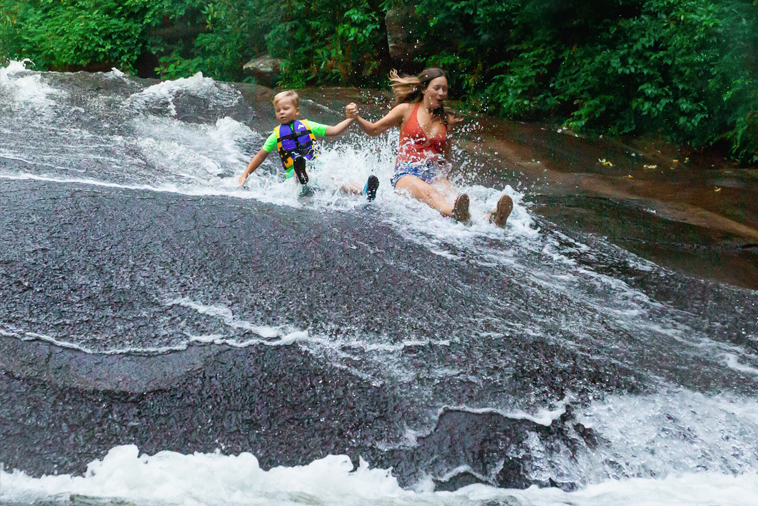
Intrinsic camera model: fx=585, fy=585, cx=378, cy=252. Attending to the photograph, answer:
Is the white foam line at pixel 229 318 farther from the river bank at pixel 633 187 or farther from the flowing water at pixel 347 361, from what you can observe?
the river bank at pixel 633 187

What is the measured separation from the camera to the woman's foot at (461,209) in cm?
409

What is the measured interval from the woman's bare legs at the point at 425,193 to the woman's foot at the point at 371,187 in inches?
9.2

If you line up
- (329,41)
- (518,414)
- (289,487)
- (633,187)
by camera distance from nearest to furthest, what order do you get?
(289,487) < (518,414) < (633,187) < (329,41)

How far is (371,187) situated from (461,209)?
2.52 ft

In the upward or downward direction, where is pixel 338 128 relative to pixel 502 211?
upward

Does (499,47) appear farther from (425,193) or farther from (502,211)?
(502,211)

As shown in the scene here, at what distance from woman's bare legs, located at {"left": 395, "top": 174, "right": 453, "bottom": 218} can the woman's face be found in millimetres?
599

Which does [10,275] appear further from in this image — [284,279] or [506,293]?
[506,293]

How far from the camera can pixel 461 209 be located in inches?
163

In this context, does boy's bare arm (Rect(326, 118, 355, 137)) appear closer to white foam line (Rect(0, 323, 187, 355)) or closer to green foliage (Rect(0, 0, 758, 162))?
white foam line (Rect(0, 323, 187, 355))

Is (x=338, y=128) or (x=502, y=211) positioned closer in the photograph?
(x=502, y=211)

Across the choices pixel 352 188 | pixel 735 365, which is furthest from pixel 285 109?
pixel 735 365

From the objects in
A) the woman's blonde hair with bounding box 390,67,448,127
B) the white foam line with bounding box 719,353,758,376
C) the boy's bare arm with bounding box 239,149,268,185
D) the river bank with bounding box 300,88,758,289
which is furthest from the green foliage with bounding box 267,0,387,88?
the white foam line with bounding box 719,353,758,376

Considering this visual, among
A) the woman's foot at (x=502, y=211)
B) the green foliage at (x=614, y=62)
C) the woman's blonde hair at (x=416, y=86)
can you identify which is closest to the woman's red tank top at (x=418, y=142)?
the woman's blonde hair at (x=416, y=86)
